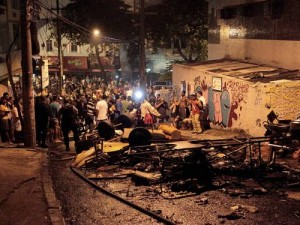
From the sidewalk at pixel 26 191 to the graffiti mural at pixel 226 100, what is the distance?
26.7 feet

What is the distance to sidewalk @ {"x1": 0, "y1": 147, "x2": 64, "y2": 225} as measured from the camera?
6855 millimetres

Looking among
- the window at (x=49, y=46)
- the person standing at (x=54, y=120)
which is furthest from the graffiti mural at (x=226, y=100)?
the window at (x=49, y=46)

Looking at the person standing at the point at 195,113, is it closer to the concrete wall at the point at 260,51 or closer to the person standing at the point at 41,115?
the concrete wall at the point at 260,51

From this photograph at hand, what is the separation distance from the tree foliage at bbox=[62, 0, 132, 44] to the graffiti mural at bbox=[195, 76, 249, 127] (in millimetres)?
19763

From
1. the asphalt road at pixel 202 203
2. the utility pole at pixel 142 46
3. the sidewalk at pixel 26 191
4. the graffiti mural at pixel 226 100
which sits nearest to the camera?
the sidewalk at pixel 26 191

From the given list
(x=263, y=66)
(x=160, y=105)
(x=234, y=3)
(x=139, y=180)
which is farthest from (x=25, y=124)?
(x=234, y=3)

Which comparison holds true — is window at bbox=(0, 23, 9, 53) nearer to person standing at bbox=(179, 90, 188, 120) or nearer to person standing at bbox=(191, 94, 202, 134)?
person standing at bbox=(179, 90, 188, 120)

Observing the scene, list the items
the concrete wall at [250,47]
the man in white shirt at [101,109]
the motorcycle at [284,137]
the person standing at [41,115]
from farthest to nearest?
the concrete wall at [250,47]
the man in white shirt at [101,109]
the person standing at [41,115]
the motorcycle at [284,137]

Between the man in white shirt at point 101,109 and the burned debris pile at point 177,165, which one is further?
the man in white shirt at point 101,109

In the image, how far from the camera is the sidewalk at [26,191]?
6855 millimetres

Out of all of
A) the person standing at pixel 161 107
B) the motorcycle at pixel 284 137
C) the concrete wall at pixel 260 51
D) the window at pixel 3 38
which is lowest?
the person standing at pixel 161 107

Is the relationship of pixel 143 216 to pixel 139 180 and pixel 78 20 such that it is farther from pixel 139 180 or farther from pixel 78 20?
pixel 78 20

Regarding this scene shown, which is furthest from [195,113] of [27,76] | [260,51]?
[27,76]

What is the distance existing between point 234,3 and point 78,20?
19408 millimetres
